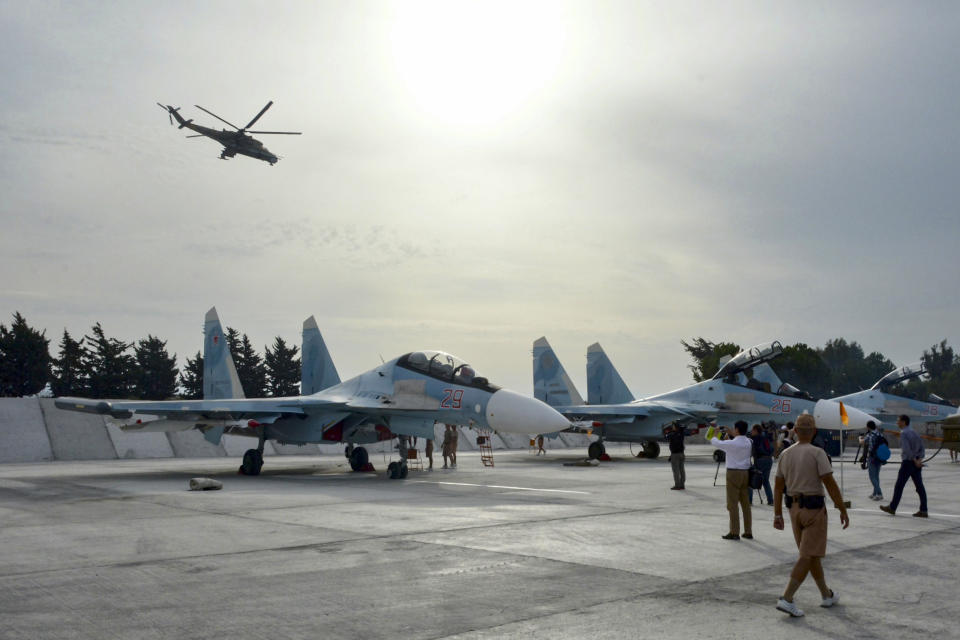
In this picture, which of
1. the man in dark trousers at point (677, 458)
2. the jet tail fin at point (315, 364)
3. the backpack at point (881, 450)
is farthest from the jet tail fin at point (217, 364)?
the backpack at point (881, 450)

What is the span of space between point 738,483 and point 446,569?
166 inches

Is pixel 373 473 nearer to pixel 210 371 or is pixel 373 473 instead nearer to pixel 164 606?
pixel 210 371

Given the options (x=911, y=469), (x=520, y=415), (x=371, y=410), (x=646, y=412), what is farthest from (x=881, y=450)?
(x=646, y=412)

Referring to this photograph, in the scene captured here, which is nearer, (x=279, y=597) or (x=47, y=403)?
(x=279, y=597)

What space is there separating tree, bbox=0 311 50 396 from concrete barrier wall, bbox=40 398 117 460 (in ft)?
86.5

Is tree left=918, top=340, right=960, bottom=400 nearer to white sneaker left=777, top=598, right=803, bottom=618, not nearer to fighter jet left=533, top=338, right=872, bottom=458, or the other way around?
fighter jet left=533, top=338, right=872, bottom=458

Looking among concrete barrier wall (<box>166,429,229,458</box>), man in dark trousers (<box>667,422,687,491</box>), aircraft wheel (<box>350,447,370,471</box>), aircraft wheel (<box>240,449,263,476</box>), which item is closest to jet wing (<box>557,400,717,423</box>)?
aircraft wheel (<box>350,447,370,471</box>)

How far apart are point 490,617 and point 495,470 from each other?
647 inches

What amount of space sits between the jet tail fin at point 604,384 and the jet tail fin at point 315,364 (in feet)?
41.3

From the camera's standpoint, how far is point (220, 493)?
48.3 feet

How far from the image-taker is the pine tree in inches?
Result: 2438

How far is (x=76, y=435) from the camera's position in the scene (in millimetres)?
28391

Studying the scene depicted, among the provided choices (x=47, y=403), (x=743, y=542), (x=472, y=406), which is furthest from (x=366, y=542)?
(x=47, y=403)

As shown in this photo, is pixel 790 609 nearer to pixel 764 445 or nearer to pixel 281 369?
pixel 764 445
